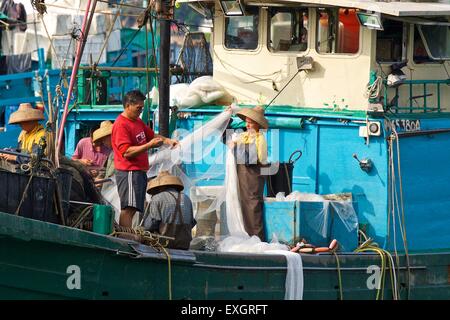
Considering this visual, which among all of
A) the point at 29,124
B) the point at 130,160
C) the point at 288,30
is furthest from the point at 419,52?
the point at 29,124

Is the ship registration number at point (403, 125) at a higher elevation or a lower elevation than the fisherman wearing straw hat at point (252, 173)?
higher

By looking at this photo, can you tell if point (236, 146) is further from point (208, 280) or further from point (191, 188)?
point (208, 280)

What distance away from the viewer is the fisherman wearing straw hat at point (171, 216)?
9.16 meters

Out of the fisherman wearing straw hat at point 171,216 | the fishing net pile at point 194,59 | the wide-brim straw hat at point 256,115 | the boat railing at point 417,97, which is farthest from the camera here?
the fishing net pile at point 194,59

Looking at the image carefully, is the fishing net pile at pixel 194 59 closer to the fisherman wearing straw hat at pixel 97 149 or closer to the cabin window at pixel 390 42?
the fisherman wearing straw hat at pixel 97 149

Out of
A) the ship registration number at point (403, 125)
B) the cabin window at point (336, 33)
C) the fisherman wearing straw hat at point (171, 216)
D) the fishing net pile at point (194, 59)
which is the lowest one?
the fisherman wearing straw hat at point (171, 216)

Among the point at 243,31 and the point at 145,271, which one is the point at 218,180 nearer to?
the point at 243,31

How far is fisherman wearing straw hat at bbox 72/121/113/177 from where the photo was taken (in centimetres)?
1126

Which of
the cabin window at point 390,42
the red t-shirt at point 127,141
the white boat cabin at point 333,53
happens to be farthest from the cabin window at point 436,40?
the red t-shirt at point 127,141

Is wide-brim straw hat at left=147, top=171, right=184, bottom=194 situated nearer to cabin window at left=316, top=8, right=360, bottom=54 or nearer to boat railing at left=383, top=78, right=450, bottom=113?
boat railing at left=383, top=78, right=450, bottom=113

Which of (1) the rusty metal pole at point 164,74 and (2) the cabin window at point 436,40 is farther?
(2) the cabin window at point 436,40

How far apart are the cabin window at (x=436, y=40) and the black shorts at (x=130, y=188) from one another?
3.49m

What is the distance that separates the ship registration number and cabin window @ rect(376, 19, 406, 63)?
0.75 m

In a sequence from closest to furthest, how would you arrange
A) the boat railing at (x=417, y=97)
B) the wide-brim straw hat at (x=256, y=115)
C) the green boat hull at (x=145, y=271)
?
1. the green boat hull at (x=145, y=271)
2. the wide-brim straw hat at (x=256, y=115)
3. the boat railing at (x=417, y=97)
